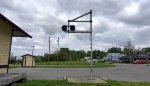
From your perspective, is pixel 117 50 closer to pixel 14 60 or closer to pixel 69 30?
pixel 14 60

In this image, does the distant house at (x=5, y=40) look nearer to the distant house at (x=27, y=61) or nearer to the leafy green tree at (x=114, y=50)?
the distant house at (x=27, y=61)

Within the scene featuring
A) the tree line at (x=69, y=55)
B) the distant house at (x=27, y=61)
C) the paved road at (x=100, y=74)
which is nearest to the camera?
the paved road at (x=100, y=74)

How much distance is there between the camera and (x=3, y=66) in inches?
713

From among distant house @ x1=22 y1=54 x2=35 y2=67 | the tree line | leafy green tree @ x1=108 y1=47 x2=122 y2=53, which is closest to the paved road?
distant house @ x1=22 y1=54 x2=35 y2=67

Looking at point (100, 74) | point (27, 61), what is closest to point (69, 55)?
point (27, 61)

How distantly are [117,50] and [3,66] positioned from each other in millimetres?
162078

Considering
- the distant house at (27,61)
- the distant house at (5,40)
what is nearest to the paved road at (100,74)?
the distant house at (5,40)

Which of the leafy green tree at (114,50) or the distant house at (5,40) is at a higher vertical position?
the leafy green tree at (114,50)

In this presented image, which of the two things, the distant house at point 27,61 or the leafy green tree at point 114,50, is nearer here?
the distant house at point 27,61

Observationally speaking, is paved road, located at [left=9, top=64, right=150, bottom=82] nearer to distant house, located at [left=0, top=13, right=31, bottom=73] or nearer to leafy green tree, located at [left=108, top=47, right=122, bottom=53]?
distant house, located at [left=0, top=13, right=31, bottom=73]

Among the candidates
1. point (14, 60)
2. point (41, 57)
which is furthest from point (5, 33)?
point (41, 57)

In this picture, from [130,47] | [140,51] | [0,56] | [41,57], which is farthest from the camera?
[140,51]

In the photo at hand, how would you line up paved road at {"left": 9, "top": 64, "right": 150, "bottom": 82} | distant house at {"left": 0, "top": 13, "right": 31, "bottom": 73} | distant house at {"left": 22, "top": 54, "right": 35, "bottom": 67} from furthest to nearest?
distant house at {"left": 22, "top": 54, "right": 35, "bottom": 67}, paved road at {"left": 9, "top": 64, "right": 150, "bottom": 82}, distant house at {"left": 0, "top": 13, "right": 31, "bottom": 73}

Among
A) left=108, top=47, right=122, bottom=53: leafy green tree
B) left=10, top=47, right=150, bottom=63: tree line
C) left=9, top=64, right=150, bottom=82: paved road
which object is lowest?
left=9, top=64, right=150, bottom=82: paved road
